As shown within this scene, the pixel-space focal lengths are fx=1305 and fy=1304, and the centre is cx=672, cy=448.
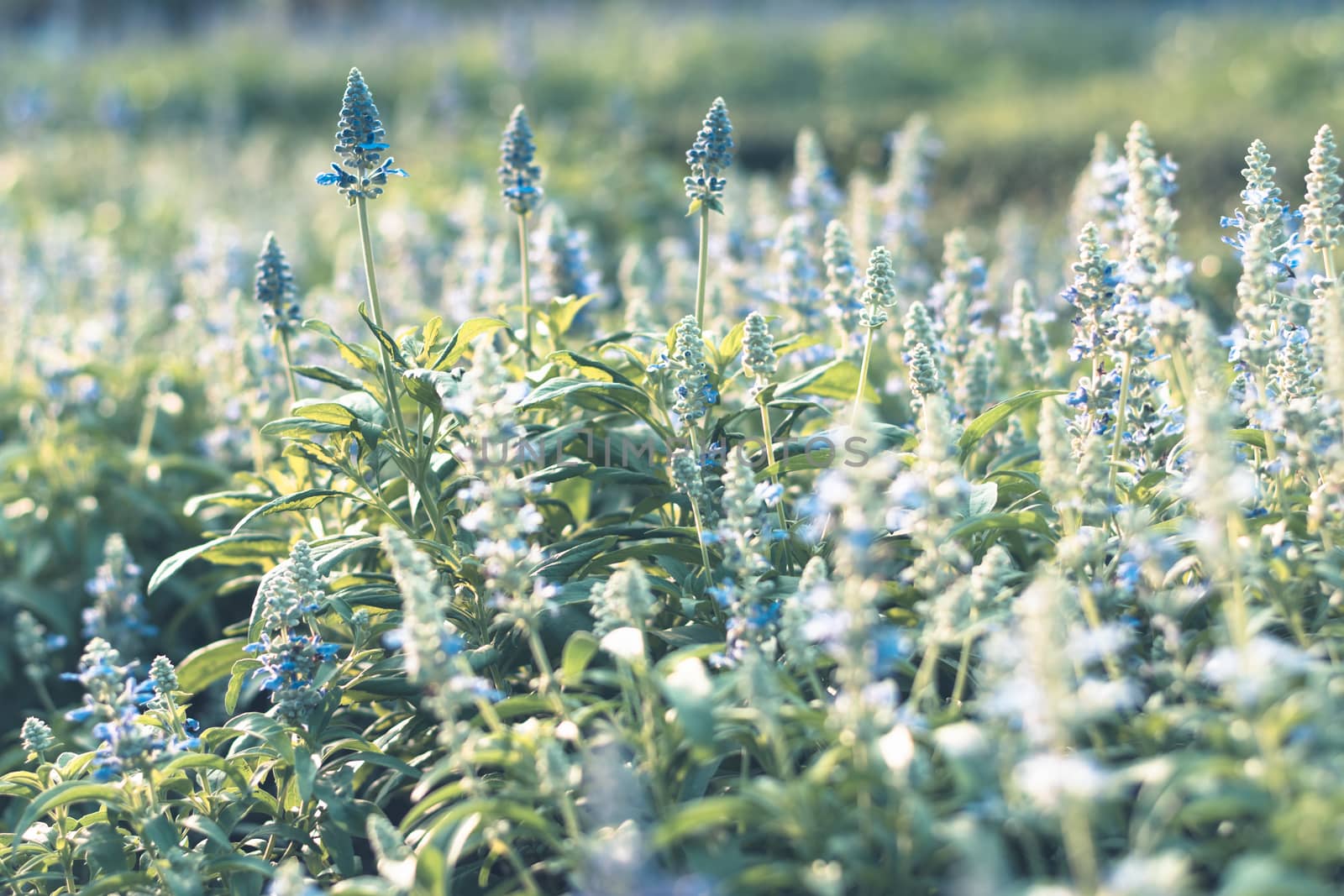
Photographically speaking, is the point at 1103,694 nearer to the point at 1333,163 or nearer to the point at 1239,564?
the point at 1239,564

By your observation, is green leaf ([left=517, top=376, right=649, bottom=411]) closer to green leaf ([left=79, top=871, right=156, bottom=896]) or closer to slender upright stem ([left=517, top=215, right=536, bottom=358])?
slender upright stem ([left=517, top=215, right=536, bottom=358])

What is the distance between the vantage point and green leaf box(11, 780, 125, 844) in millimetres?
3270

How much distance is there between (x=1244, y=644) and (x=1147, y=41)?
23.3 meters

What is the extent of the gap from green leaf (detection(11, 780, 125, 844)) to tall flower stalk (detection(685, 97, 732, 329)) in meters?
2.13

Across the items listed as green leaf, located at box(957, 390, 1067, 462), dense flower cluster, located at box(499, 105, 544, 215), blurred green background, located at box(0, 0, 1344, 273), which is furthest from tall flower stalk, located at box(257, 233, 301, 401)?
blurred green background, located at box(0, 0, 1344, 273)

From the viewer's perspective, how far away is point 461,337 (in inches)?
157

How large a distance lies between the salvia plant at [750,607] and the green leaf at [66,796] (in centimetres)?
4

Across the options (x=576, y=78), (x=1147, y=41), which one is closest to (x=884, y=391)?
(x=576, y=78)

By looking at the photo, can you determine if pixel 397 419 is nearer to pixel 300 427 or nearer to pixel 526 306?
pixel 300 427

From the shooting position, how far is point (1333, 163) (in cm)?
379

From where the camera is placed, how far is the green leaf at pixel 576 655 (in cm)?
304

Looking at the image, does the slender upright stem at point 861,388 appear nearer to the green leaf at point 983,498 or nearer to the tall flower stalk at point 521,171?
the green leaf at point 983,498

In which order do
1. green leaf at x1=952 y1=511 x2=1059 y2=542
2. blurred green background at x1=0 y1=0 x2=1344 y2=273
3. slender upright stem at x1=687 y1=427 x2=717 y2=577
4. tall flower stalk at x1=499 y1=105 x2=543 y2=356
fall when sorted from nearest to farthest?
green leaf at x1=952 y1=511 x2=1059 y2=542
slender upright stem at x1=687 y1=427 x2=717 y2=577
tall flower stalk at x1=499 y1=105 x2=543 y2=356
blurred green background at x1=0 y1=0 x2=1344 y2=273

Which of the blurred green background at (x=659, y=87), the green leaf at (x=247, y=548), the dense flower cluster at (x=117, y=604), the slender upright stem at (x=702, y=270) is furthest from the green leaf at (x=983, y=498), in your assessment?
the blurred green background at (x=659, y=87)
